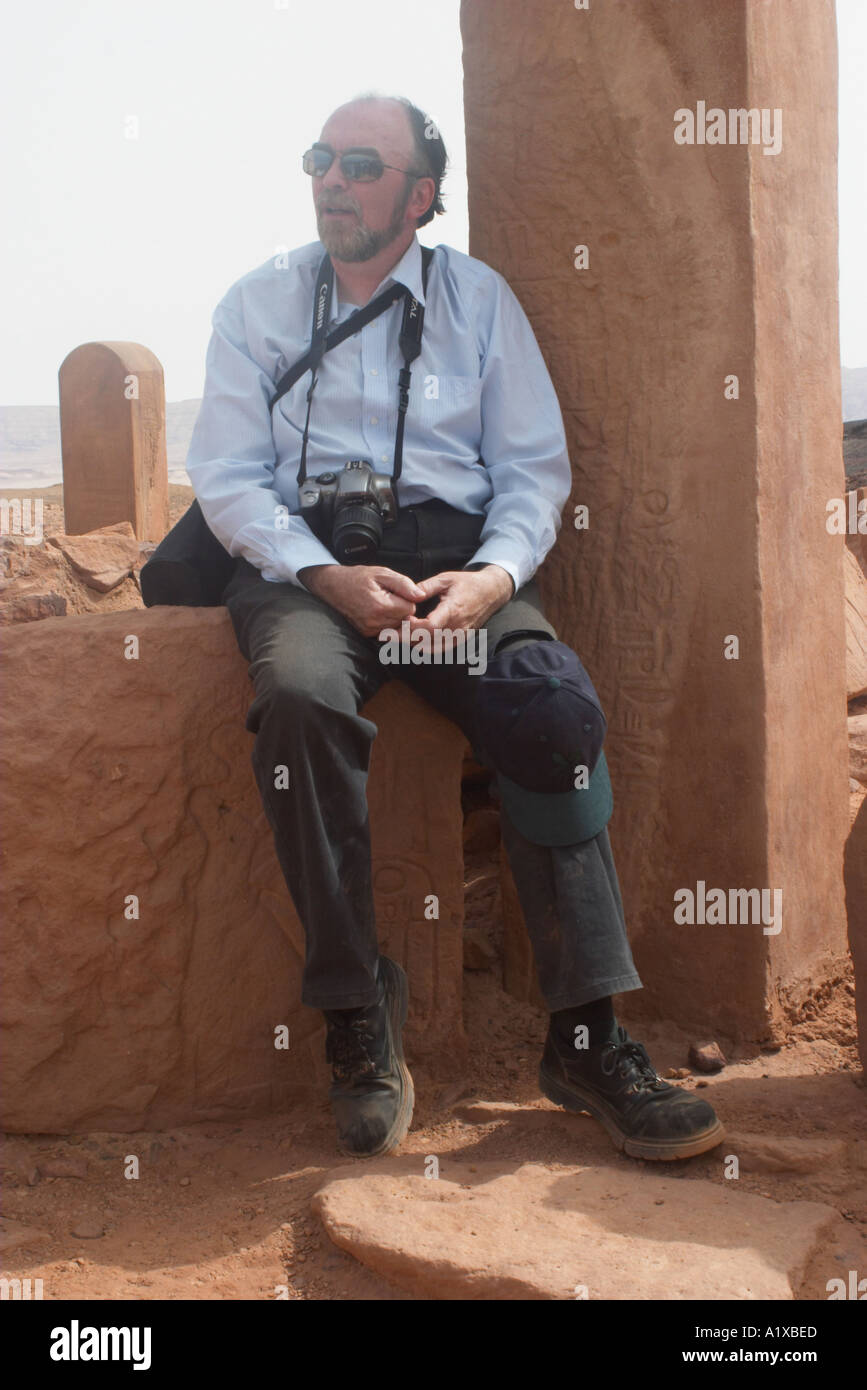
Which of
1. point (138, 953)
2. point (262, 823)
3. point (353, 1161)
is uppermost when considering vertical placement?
point (262, 823)

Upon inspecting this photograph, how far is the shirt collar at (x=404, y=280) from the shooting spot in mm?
3084

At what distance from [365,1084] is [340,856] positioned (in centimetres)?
46

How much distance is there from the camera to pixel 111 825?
2.75 m

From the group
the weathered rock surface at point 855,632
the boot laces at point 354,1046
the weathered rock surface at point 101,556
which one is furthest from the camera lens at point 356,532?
the weathered rock surface at point 101,556

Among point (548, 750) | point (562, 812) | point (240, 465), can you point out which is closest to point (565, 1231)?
point (562, 812)

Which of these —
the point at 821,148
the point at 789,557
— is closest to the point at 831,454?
the point at 789,557

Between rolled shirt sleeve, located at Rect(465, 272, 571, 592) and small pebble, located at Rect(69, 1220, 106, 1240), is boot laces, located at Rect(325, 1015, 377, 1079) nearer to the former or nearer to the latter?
small pebble, located at Rect(69, 1220, 106, 1240)

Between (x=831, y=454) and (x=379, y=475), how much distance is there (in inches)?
47.8

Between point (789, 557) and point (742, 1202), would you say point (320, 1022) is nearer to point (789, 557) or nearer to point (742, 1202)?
point (742, 1202)

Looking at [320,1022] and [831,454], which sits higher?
[831,454]

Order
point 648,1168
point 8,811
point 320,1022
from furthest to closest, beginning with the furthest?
point 320,1022 → point 8,811 → point 648,1168

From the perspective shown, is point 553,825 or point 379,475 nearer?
point 553,825

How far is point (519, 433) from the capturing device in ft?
9.87

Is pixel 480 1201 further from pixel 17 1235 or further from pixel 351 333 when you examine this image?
pixel 351 333
